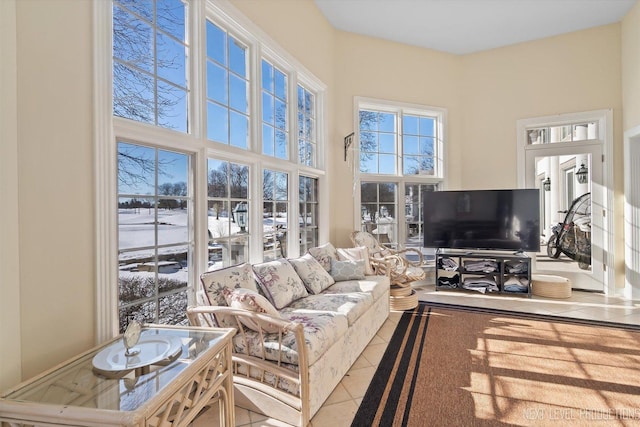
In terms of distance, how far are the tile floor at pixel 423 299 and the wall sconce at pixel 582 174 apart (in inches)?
65.9

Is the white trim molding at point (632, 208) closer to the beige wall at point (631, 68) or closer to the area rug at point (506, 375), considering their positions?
the beige wall at point (631, 68)

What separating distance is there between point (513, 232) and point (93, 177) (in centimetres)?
495

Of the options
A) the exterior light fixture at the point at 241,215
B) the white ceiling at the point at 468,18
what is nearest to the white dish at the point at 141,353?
the exterior light fixture at the point at 241,215

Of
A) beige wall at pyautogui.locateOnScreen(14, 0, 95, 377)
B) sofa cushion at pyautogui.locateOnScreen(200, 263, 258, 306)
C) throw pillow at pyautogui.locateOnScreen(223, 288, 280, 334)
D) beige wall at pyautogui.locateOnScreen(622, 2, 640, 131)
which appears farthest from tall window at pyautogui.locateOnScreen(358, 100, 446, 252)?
beige wall at pyautogui.locateOnScreen(14, 0, 95, 377)

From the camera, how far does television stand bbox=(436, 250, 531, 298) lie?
4.57m

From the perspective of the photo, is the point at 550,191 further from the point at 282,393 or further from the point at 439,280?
the point at 282,393

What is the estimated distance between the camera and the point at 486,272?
4.67 m

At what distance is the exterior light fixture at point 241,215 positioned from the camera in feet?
9.33

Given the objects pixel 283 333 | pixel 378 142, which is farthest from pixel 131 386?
pixel 378 142

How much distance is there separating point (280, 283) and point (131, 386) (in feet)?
5.03

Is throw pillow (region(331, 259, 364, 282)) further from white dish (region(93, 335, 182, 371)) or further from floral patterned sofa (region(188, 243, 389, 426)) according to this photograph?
white dish (region(93, 335, 182, 371))

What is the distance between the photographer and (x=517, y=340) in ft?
9.93

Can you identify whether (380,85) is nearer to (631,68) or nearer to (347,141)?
(347,141)

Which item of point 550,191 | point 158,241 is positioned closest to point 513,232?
point 550,191
